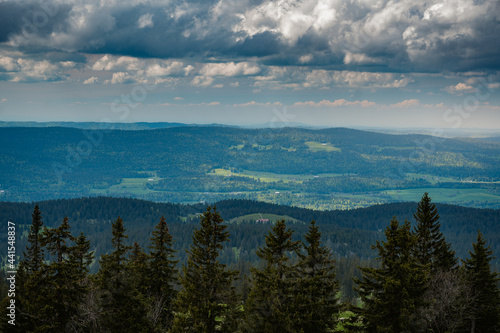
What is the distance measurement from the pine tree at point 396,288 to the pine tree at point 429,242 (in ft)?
42.4

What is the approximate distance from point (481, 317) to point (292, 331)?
21.2 metres

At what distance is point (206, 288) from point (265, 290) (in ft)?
16.3

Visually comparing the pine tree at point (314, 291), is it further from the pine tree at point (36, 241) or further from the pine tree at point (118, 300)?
the pine tree at point (36, 241)

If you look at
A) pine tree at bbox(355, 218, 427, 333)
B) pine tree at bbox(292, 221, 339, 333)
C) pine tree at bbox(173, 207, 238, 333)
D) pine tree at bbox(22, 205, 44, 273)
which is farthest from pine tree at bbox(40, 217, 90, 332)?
pine tree at bbox(355, 218, 427, 333)

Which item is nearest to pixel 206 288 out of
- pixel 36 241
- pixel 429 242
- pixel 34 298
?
pixel 34 298

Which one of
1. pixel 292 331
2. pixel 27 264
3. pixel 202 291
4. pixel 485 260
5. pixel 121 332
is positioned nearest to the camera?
pixel 292 331

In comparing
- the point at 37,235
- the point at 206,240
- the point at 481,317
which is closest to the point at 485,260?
the point at 481,317

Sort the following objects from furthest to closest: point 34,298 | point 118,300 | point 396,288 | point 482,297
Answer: point 482,297 → point 118,300 → point 34,298 → point 396,288

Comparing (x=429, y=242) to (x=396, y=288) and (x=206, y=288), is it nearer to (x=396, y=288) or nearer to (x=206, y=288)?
(x=396, y=288)

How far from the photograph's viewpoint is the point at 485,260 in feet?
148

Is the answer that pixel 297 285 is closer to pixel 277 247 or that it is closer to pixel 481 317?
pixel 277 247

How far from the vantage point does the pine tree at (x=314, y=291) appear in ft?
116

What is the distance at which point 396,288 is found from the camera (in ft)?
113

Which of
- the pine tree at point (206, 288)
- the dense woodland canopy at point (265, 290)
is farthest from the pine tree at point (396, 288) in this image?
the pine tree at point (206, 288)
